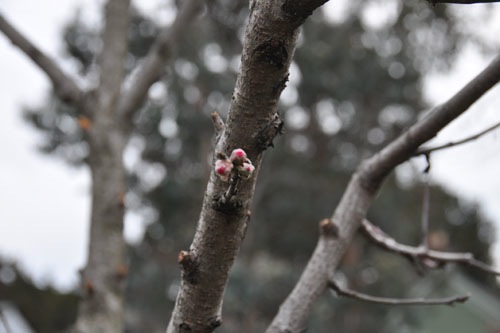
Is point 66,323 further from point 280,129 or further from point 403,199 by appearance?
point 403,199

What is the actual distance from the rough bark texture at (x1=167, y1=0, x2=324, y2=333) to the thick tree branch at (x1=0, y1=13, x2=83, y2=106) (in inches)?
75.6

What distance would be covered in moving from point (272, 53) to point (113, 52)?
2.28 meters

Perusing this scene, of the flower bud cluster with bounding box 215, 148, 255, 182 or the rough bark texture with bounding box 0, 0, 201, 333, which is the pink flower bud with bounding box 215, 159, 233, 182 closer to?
the flower bud cluster with bounding box 215, 148, 255, 182

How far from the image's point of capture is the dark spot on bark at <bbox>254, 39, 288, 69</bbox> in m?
0.85

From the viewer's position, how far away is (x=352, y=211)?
162 cm

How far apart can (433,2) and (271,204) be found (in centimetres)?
988

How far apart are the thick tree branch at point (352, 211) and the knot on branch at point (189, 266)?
0.50 m

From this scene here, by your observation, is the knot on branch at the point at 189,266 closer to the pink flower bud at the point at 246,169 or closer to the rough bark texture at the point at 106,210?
the pink flower bud at the point at 246,169

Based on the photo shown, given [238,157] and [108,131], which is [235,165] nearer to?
[238,157]

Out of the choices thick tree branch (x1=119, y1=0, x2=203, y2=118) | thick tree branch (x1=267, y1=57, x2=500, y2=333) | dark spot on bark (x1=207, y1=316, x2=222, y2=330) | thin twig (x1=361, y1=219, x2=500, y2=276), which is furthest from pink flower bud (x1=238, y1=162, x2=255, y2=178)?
thick tree branch (x1=119, y1=0, x2=203, y2=118)

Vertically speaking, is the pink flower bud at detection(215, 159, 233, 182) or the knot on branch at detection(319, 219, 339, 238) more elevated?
the knot on branch at detection(319, 219, 339, 238)

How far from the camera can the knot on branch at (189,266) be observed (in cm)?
105

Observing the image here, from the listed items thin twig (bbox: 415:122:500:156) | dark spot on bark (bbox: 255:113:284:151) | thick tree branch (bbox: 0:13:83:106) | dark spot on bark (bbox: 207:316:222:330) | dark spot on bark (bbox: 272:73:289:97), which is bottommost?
dark spot on bark (bbox: 207:316:222:330)

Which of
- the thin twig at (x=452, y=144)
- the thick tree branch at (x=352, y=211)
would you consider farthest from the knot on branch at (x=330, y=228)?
the thin twig at (x=452, y=144)
